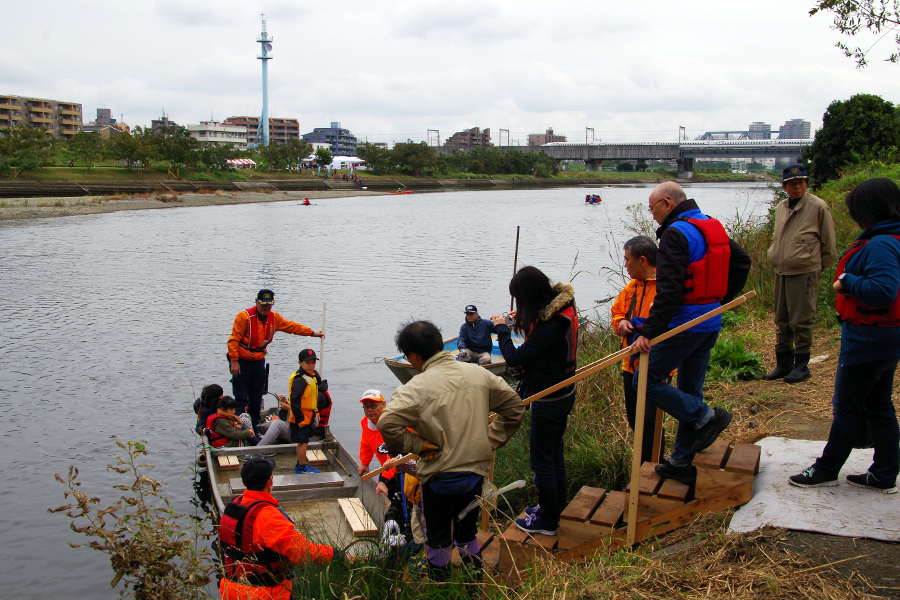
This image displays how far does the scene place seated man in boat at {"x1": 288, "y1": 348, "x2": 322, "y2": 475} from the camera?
332 inches

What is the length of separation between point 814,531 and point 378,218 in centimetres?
5434

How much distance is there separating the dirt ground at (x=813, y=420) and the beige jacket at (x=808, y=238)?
1.21 meters

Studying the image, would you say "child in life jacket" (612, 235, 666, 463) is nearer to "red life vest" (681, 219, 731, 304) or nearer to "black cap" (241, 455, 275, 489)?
"red life vest" (681, 219, 731, 304)

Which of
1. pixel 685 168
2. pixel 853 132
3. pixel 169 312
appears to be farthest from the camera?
pixel 685 168

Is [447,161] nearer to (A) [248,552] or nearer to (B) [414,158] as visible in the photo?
(B) [414,158]

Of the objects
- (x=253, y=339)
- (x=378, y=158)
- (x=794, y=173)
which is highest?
(x=378, y=158)

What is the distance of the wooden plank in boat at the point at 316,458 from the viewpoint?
8.73 metres

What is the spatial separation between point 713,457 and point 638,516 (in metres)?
0.79

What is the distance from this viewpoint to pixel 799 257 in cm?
684

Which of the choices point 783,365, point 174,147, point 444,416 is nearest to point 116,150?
point 174,147

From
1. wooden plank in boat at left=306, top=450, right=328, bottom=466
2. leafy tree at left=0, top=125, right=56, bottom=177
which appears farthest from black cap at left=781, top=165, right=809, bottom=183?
leafy tree at left=0, top=125, right=56, bottom=177

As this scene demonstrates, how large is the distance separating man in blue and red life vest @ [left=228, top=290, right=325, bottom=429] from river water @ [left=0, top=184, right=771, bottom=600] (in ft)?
4.82

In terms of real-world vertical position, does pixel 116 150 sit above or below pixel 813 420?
above

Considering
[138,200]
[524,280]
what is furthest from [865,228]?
[138,200]
